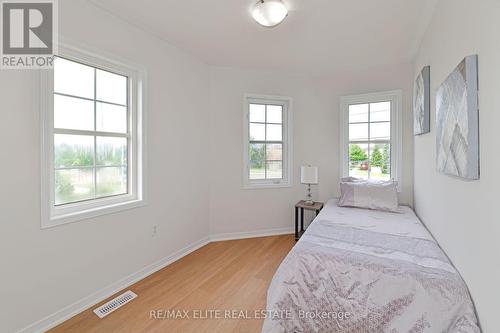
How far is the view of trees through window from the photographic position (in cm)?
346

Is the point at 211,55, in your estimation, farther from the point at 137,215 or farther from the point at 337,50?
the point at 137,215

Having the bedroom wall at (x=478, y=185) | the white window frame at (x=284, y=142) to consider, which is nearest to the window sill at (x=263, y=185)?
the white window frame at (x=284, y=142)

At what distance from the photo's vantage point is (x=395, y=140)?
3.38m

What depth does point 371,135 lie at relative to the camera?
354 cm

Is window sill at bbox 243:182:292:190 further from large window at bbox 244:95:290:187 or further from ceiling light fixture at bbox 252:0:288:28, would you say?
ceiling light fixture at bbox 252:0:288:28

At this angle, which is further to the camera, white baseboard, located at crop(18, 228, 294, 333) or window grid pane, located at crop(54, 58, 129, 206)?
window grid pane, located at crop(54, 58, 129, 206)

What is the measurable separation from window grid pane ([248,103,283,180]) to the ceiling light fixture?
1690mm

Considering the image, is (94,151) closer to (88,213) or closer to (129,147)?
(129,147)

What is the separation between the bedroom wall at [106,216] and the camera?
1.58m

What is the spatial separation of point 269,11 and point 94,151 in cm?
196

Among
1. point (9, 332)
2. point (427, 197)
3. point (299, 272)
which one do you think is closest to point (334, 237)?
point (299, 272)

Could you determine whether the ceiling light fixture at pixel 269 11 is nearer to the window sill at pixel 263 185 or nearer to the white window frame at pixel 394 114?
the white window frame at pixel 394 114

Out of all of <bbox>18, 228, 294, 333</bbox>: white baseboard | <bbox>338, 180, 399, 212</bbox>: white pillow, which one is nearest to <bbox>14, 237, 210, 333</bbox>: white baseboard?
<bbox>18, 228, 294, 333</bbox>: white baseboard

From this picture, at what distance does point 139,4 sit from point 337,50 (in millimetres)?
2201
